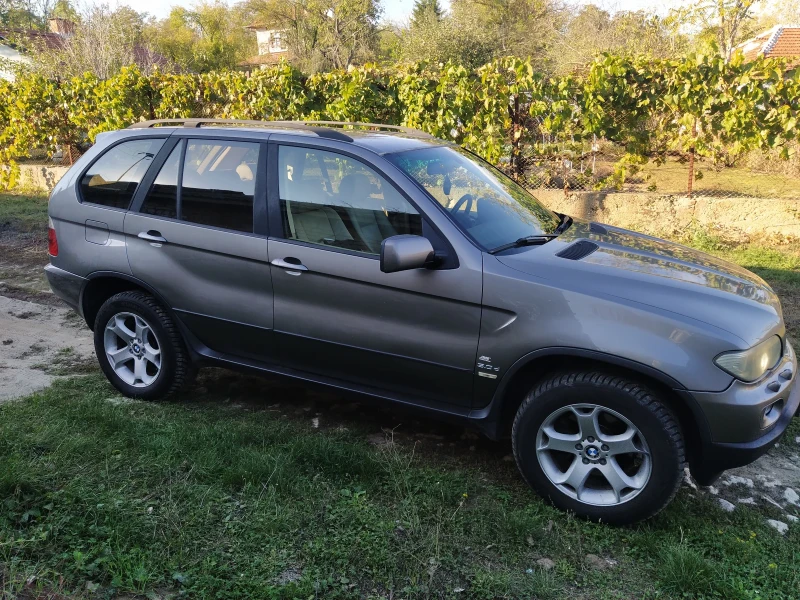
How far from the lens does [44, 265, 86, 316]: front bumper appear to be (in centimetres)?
479

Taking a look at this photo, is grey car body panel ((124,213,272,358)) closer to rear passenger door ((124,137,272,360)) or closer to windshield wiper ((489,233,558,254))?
rear passenger door ((124,137,272,360))

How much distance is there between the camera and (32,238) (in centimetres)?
1009

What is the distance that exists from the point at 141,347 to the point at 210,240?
1.00 m

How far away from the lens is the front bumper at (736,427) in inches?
120

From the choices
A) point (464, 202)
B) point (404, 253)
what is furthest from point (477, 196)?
point (404, 253)

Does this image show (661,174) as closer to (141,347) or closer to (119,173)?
(119,173)

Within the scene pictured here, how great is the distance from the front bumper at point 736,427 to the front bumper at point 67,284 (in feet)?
12.9

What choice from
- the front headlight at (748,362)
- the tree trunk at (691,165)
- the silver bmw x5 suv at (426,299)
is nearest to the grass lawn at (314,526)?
the silver bmw x5 suv at (426,299)

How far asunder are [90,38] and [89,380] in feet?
68.1

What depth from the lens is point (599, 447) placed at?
3.30 meters

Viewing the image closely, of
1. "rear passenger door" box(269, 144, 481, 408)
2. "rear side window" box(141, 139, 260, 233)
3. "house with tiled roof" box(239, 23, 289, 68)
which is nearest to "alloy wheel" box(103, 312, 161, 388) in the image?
"rear side window" box(141, 139, 260, 233)

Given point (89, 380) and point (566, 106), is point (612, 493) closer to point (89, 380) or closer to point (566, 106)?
point (89, 380)

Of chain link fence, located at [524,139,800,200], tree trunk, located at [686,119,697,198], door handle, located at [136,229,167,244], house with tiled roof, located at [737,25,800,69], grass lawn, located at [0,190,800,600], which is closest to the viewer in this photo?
grass lawn, located at [0,190,800,600]

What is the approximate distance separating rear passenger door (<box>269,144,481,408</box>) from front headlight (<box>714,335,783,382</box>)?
113 centimetres
